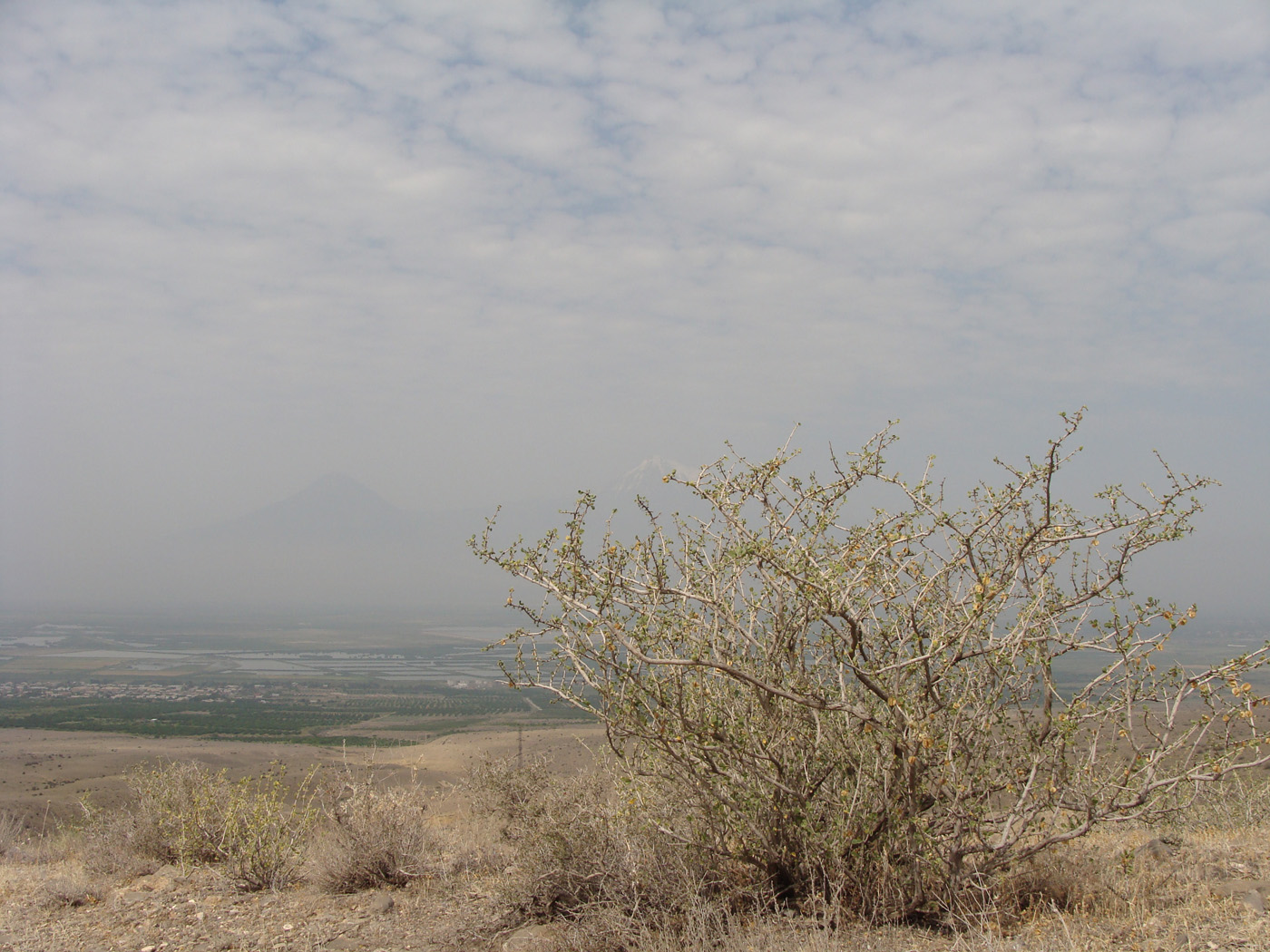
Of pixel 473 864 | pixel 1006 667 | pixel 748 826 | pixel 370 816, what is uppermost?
pixel 1006 667

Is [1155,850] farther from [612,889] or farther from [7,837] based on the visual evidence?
[7,837]

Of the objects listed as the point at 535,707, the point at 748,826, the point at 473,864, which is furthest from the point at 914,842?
the point at 535,707

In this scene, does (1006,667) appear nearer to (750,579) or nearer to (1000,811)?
(1000,811)

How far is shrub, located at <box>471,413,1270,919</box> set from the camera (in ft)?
16.9

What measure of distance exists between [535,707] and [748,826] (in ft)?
275

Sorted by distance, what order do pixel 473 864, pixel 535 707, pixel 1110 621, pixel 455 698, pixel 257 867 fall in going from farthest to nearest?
pixel 455 698 < pixel 535 707 < pixel 473 864 < pixel 257 867 < pixel 1110 621

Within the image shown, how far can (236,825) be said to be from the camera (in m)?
7.95

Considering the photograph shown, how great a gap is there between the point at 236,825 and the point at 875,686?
6.50m

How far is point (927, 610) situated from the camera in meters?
5.36

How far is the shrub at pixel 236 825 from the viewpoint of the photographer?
7.98 metres

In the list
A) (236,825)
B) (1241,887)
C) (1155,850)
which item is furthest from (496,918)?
(1155,850)

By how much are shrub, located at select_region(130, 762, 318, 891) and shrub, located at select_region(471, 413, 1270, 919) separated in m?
4.19

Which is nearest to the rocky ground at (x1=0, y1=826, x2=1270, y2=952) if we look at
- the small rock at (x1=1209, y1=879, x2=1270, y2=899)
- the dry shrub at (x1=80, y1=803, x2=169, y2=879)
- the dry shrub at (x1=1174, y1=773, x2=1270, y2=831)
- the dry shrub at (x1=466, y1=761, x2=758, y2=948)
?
the small rock at (x1=1209, y1=879, x2=1270, y2=899)

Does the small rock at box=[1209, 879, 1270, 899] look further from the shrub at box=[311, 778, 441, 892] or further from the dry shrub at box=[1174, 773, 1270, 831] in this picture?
the shrub at box=[311, 778, 441, 892]
